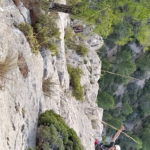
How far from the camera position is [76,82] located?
1116 centimetres

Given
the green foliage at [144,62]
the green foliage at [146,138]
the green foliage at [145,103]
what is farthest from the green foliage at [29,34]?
the green foliage at [146,138]

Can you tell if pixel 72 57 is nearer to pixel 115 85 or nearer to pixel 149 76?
pixel 115 85

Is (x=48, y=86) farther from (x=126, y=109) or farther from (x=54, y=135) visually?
(x=126, y=109)

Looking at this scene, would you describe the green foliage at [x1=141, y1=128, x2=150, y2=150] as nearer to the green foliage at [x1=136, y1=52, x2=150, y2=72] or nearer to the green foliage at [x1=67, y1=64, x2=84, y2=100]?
the green foliage at [x1=136, y1=52, x2=150, y2=72]

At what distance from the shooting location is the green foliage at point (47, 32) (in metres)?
7.71

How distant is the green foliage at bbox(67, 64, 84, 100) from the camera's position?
1113 cm

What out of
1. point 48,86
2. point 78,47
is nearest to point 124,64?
point 78,47

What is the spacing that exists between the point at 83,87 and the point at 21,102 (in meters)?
6.30

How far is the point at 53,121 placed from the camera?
6.82 m

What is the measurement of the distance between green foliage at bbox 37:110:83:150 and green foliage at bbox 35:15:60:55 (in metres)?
2.08

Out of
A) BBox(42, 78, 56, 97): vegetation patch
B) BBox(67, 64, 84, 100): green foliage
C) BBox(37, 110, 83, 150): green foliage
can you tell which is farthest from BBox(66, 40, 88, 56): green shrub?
BBox(37, 110, 83, 150): green foliage

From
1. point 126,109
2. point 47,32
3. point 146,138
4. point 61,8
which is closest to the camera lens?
point 47,32

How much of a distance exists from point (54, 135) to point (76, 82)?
16.0ft

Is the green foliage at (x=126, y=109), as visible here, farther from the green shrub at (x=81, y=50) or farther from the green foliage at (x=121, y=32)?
the green shrub at (x=81, y=50)
